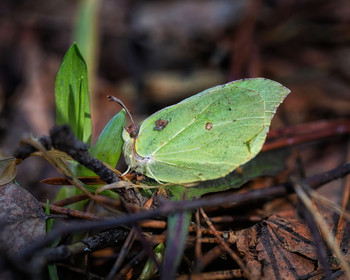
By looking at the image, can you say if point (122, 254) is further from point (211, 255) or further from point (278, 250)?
point (278, 250)

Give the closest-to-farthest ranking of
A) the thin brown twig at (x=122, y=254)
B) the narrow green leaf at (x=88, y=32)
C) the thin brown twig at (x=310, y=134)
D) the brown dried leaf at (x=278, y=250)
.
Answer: the thin brown twig at (x=122, y=254)
the brown dried leaf at (x=278, y=250)
the thin brown twig at (x=310, y=134)
the narrow green leaf at (x=88, y=32)

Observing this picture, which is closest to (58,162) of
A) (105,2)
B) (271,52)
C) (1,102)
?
(1,102)

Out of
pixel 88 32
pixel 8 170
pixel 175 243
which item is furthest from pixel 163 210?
pixel 88 32

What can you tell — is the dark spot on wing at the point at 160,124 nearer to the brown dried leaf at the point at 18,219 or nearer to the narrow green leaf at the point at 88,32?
the brown dried leaf at the point at 18,219

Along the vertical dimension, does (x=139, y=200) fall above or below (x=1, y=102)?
below

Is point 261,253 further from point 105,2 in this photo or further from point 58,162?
point 105,2

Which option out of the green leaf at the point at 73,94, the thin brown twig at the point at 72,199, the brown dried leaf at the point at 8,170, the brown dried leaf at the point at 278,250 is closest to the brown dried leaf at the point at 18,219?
the brown dried leaf at the point at 8,170

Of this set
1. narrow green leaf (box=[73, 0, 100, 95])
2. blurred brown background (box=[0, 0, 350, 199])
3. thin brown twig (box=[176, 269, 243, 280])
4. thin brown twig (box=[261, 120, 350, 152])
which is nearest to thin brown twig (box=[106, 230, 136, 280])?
thin brown twig (box=[176, 269, 243, 280])
